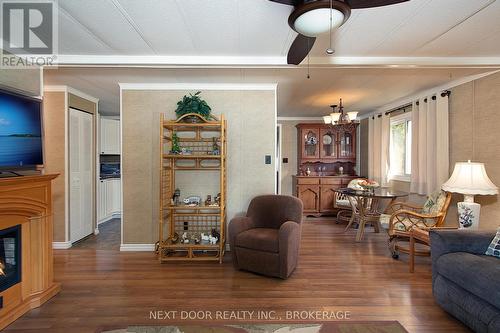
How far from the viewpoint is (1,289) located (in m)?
2.01

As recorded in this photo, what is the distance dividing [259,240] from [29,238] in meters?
2.13

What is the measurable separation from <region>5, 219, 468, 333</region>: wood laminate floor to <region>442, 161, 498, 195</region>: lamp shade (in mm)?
1023

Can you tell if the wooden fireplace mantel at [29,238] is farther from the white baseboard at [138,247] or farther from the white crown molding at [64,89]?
the white crown molding at [64,89]

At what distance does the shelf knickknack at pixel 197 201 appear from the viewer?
→ 325cm

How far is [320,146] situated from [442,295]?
4.15m

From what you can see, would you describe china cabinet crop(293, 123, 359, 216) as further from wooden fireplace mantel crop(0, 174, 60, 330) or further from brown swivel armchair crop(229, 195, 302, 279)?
→ wooden fireplace mantel crop(0, 174, 60, 330)

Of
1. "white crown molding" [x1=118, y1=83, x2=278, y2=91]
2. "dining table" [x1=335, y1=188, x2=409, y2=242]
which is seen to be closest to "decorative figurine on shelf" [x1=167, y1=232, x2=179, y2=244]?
"white crown molding" [x1=118, y1=83, x2=278, y2=91]

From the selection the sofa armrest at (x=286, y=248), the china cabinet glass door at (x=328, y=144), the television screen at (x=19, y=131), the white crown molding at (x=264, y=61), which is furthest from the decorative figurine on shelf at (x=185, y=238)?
the china cabinet glass door at (x=328, y=144)

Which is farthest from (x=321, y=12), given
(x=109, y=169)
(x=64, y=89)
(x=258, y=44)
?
(x=109, y=169)

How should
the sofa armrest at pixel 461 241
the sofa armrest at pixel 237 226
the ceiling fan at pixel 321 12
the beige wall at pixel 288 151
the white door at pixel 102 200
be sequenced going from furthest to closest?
1. the beige wall at pixel 288 151
2. the white door at pixel 102 200
3. the sofa armrest at pixel 237 226
4. the sofa armrest at pixel 461 241
5. the ceiling fan at pixel 321 12

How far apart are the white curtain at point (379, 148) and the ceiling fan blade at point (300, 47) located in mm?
3784

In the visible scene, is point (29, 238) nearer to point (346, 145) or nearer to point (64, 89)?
point (64, 89)

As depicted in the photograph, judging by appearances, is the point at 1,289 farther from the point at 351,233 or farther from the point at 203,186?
the point at 351,233

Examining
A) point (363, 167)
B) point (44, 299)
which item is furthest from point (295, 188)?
point (44, 299)
